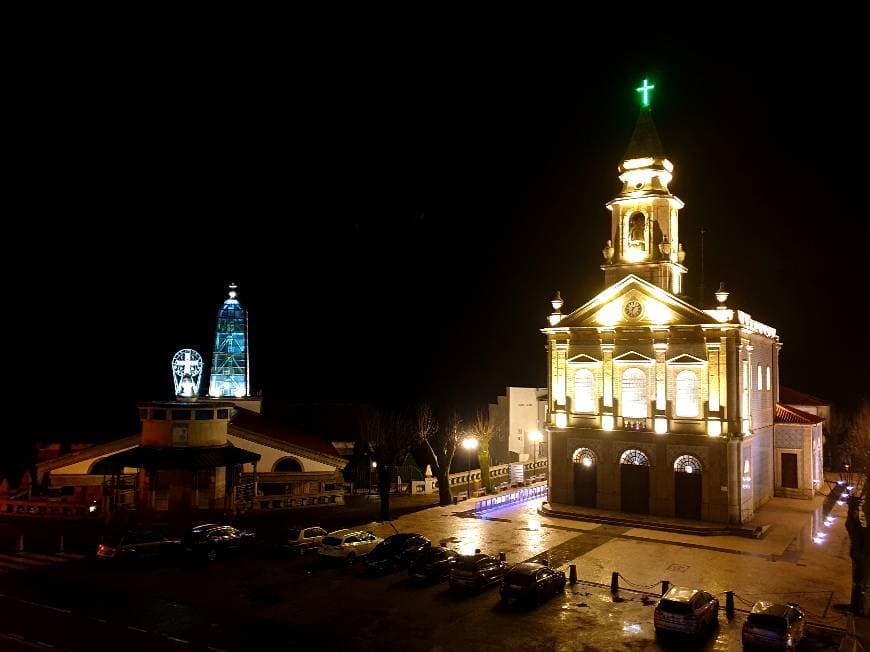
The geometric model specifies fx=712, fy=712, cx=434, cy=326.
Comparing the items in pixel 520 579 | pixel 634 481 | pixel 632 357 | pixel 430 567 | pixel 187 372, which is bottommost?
pixel 430 567

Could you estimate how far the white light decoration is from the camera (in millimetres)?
45875

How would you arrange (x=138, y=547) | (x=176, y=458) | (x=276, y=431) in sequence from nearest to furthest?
(x=138, y=547), (x=176, y=458), (x=276, y=431)

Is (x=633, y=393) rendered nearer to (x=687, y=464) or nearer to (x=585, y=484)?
(x=687, y=464)

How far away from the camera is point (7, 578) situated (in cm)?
2620

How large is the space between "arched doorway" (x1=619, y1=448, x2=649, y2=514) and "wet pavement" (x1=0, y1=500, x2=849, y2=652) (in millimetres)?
4866

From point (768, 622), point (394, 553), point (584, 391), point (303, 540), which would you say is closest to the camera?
point (768, 622)

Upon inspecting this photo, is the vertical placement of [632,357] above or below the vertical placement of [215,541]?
above

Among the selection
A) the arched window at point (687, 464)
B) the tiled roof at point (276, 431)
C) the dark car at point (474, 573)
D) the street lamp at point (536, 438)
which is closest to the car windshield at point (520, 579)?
the dark car at point (474, 573)

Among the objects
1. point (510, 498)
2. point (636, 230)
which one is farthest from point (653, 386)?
point (510, 498)

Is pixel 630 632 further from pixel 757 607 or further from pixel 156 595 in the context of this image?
pixel 156 595

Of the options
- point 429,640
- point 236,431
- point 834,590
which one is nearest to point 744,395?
point 834,590

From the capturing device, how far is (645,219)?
42062 millimetres

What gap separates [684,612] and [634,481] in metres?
19.1

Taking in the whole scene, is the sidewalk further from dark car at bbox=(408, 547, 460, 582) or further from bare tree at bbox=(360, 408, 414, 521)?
dark car at bbox=(408, 547, 460, 582)
